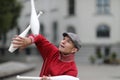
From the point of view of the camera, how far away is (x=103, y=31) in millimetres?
40000

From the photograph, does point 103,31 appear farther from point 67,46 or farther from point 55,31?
point 67,46

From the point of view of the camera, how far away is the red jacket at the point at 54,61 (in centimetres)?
434

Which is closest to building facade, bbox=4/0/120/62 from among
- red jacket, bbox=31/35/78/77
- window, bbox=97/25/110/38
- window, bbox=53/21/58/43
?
window, bbox=97/25/110/38

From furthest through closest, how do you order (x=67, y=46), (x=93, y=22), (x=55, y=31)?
(x=55, y=31)
(x=93, y=22)
(x=67, y=46)

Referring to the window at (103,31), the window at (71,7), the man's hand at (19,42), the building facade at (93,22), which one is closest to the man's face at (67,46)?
the man's hand at (19,42)

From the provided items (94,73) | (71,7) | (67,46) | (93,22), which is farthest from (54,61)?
(71,7)

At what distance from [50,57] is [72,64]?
25cm

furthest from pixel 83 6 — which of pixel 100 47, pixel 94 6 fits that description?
pixel 100 47

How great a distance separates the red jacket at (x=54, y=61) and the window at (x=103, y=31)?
115 ft

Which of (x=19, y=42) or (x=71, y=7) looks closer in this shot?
(x=19, y=42)

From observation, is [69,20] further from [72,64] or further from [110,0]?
[72,64]

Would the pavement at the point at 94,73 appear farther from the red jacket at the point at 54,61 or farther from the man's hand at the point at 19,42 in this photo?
the man's hand at the point at 19,42

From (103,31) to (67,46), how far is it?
118 feet

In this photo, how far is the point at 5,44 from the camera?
45.8 m
